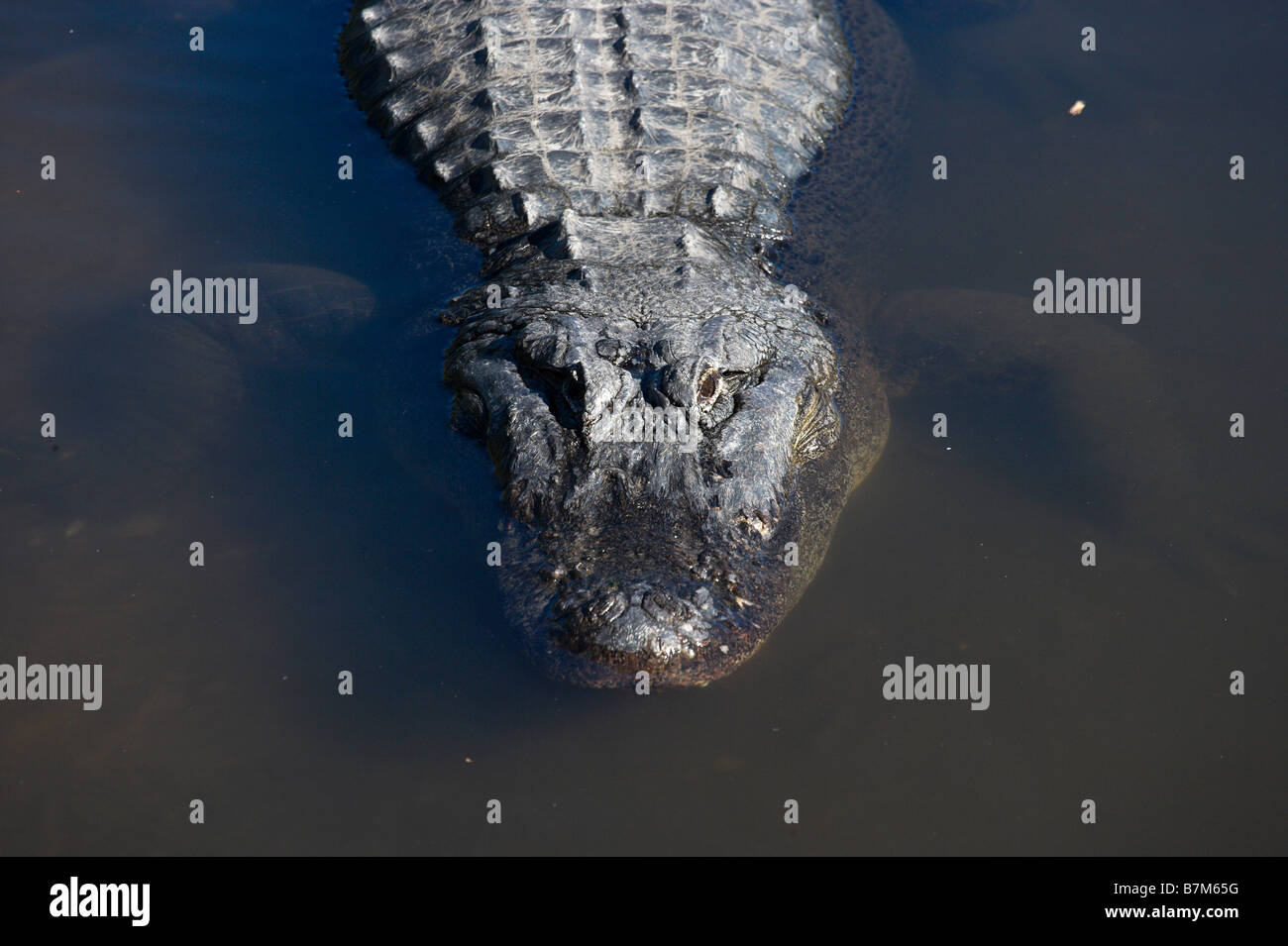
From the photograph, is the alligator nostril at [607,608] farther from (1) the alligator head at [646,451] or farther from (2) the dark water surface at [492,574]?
(2) the dark water surface at [492,574]

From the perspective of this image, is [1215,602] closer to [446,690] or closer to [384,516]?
[446,690]

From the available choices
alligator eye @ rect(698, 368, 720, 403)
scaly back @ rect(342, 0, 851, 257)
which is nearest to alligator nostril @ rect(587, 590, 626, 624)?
alligator eye @ rect(698, 368, 720, 403)

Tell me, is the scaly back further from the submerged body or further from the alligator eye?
the alligator eye

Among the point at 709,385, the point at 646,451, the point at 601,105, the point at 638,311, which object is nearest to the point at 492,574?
the point at 646,451

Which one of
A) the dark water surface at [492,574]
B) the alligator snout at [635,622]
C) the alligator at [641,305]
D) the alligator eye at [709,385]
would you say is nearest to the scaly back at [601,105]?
the alligator at [641,305]

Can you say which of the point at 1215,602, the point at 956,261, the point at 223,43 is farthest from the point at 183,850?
the point at 223,43

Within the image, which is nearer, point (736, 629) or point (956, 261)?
point (736, 629)
